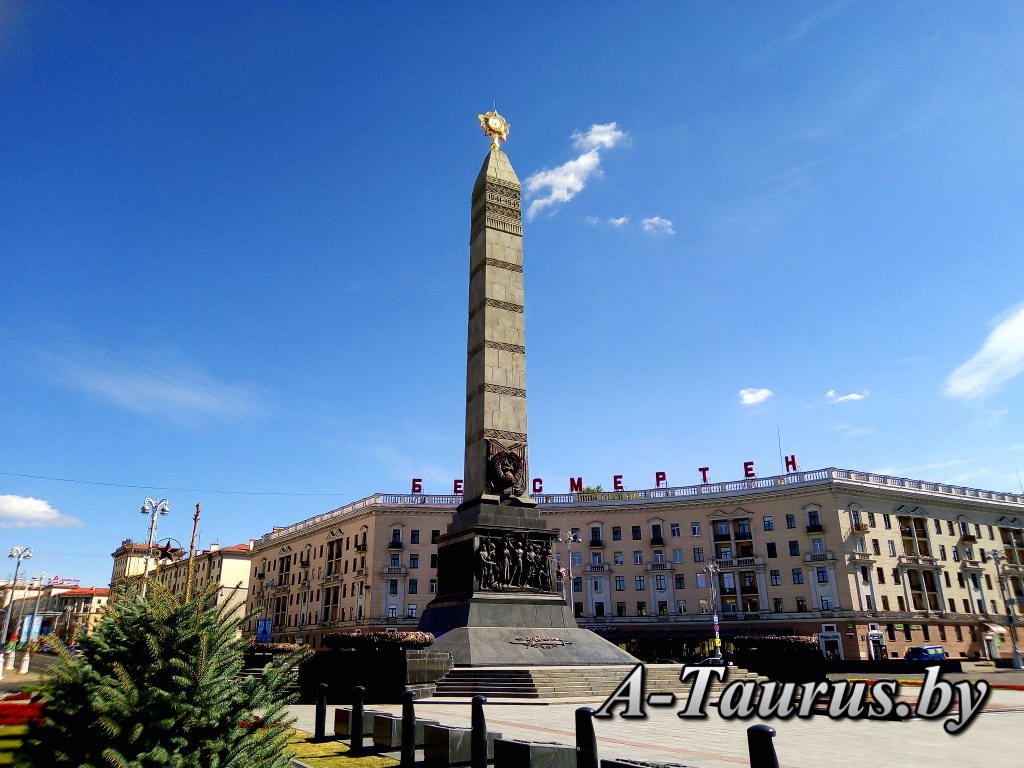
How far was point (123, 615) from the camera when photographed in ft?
17.0

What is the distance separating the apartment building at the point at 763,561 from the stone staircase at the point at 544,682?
32.7 metres

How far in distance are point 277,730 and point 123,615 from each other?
1453 millimetres

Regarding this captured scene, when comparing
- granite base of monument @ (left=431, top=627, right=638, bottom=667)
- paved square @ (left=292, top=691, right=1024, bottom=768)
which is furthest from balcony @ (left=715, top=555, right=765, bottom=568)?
paved square @ (left=292, top=691, right=1024, bottom=768)

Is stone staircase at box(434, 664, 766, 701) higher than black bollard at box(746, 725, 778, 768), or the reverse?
black bollard at box(746, 725, 778, 768)

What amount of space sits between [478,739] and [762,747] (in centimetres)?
336

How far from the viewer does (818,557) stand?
50.6 metres

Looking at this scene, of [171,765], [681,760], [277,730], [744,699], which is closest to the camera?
[171,765]

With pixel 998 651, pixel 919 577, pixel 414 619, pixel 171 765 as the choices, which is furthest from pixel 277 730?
pixel 998 651

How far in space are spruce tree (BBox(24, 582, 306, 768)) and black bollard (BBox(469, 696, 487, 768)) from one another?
2214 mm

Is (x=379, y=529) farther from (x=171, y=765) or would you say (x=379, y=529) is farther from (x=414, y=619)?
(x=171, y=765)

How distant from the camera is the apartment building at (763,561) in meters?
50.5

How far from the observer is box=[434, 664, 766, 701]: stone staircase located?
1494cm

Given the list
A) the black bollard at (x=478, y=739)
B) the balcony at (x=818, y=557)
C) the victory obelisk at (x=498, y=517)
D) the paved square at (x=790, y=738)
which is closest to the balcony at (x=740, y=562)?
the balcony at (x=818, y=557)

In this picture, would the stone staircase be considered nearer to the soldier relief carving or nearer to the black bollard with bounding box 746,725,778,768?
the soldier relief carving
